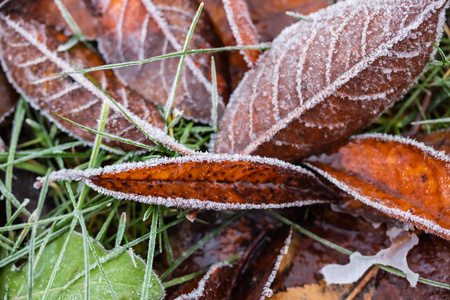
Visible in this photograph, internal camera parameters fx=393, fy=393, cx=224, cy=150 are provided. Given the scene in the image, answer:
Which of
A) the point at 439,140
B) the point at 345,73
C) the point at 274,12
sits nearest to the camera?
the point at 345,73

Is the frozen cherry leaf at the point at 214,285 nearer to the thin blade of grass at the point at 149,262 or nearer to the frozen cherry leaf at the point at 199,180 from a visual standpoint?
the thin blade of grass at the point at 149,262

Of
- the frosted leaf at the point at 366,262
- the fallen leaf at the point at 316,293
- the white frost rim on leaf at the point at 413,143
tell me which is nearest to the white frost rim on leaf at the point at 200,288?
the fallen leaf at the point at 316,293

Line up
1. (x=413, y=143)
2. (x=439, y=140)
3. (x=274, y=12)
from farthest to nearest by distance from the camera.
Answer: (x=274, y=12) < (x=439, y=140) < (x=413, y=143)

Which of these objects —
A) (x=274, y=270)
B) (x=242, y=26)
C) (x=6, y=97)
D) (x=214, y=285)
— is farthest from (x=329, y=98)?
(x=6, y=97)

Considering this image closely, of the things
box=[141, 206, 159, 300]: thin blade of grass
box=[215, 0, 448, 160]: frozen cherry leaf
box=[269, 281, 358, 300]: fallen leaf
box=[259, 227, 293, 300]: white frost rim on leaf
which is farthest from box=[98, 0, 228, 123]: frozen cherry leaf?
box=[269, 281, 358, 300]: fallen leaf

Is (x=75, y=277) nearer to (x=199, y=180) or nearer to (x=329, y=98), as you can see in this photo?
(x=199, y=180)

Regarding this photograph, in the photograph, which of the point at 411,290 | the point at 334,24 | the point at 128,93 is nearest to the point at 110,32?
the point at 128,93
